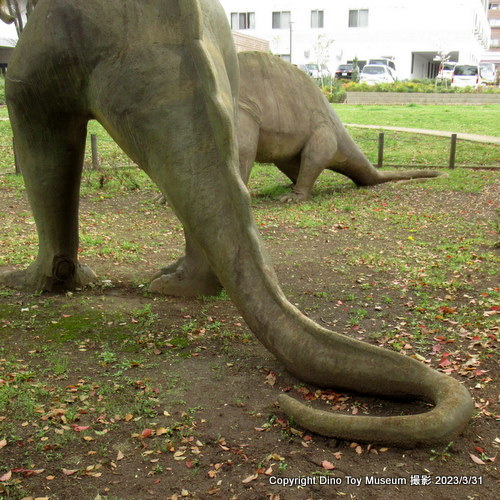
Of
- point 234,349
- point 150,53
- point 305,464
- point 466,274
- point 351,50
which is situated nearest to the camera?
point 305,464

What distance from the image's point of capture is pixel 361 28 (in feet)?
130

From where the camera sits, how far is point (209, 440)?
3252mm

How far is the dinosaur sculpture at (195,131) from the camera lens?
10.8 ft

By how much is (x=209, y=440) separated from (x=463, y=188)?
851cm

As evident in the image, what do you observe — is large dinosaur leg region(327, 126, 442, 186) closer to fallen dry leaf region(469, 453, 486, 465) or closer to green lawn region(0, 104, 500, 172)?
green lawn region(0, 104, 500, 172)

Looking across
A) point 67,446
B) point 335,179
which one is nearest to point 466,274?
point 67,446

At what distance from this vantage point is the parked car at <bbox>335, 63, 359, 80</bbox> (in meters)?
36.6

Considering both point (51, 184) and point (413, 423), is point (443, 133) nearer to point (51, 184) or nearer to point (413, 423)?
point (51, 184)

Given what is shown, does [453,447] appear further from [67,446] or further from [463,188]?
[463,188]

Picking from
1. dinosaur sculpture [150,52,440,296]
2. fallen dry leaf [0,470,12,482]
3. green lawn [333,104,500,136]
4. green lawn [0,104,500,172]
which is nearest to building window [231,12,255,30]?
green lawn [333,104,500,136]

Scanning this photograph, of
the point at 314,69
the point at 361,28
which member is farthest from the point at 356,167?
the point at 361,28

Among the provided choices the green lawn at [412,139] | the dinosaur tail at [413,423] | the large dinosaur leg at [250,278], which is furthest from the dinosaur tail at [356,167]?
the dinosaur tail at [413,423]

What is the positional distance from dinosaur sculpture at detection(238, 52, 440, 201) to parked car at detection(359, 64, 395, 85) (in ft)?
81.7

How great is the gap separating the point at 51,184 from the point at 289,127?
496 centimetres
